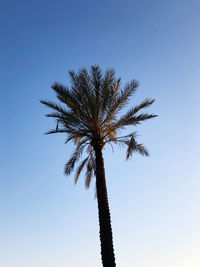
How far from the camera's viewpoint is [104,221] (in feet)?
40.0

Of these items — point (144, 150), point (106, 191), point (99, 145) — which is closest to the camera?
point (106, 191)

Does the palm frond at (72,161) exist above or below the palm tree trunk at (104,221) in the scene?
above

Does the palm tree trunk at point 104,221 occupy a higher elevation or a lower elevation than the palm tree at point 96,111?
lower

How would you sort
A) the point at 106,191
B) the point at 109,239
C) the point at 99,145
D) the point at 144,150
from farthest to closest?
the point at 144,150 → the point at 99,145 → the point at 106,191 → the point at 109,239

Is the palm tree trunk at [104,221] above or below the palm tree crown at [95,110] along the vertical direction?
below

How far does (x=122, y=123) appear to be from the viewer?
15141 mm

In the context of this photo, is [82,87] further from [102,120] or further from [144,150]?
[144,150]

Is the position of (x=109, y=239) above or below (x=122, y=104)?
below

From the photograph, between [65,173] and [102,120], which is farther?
[65,173]

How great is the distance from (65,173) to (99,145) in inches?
125

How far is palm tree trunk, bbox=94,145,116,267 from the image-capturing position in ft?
37.6

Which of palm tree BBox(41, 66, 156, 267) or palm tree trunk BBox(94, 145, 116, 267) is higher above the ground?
palm tree BBox(41, 66, 156, 267)

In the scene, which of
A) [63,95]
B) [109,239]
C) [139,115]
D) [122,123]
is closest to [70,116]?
[63,95]

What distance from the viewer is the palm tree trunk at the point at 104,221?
451 inches
